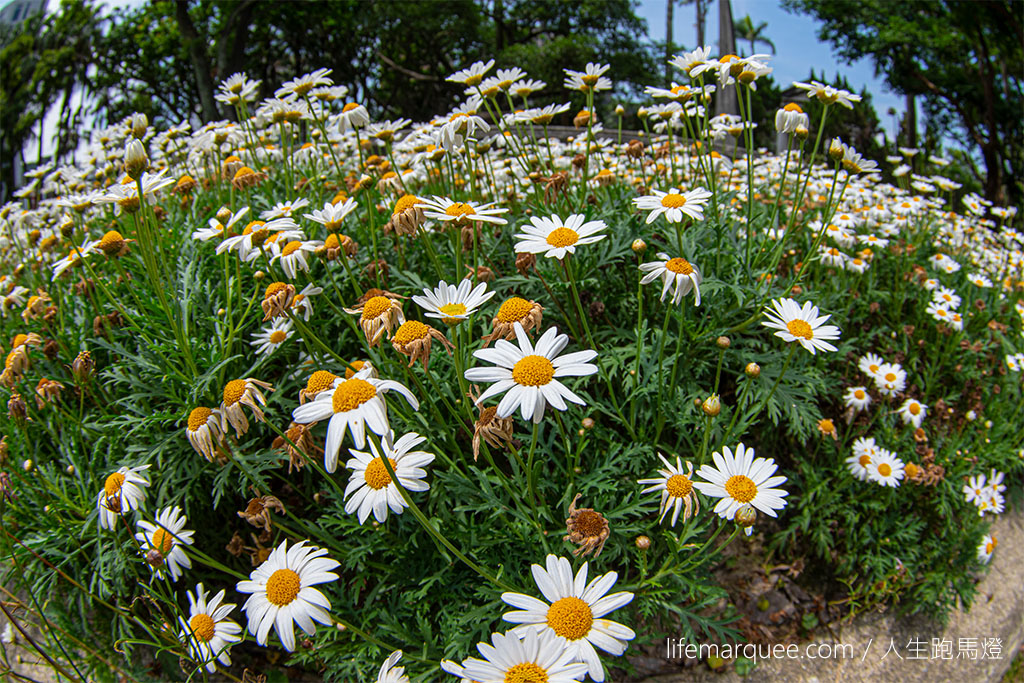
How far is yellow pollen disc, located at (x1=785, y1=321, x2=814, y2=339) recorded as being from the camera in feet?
6.01

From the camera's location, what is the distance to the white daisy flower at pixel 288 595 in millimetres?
1417

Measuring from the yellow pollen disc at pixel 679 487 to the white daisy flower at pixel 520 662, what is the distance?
1.92ft

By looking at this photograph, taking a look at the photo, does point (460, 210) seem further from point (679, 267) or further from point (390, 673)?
point (390, 673)

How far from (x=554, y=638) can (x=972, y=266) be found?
190 inches

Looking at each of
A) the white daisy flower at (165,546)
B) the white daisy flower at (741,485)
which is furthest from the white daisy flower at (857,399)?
the white daisy flower at (165,546)

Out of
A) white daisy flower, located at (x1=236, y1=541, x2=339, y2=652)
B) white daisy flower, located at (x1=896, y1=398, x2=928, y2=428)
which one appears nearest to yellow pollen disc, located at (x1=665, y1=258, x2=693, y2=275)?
white daisy flower, located at (x1=236, y1=541, x2=339, y2=652)

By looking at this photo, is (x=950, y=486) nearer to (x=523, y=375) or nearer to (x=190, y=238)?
(x=523, y=375)

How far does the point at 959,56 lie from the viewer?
17109 mm

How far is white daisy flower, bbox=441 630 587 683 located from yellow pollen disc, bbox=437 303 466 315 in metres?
0.76

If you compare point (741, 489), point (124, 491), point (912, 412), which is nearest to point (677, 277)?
point (741, 489)

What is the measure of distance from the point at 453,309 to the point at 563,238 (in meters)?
0.41

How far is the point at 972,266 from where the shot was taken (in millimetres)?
4395

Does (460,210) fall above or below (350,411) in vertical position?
above

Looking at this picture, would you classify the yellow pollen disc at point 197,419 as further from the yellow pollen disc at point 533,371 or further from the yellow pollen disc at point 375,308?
the yellow pollen disc at point 533,371
